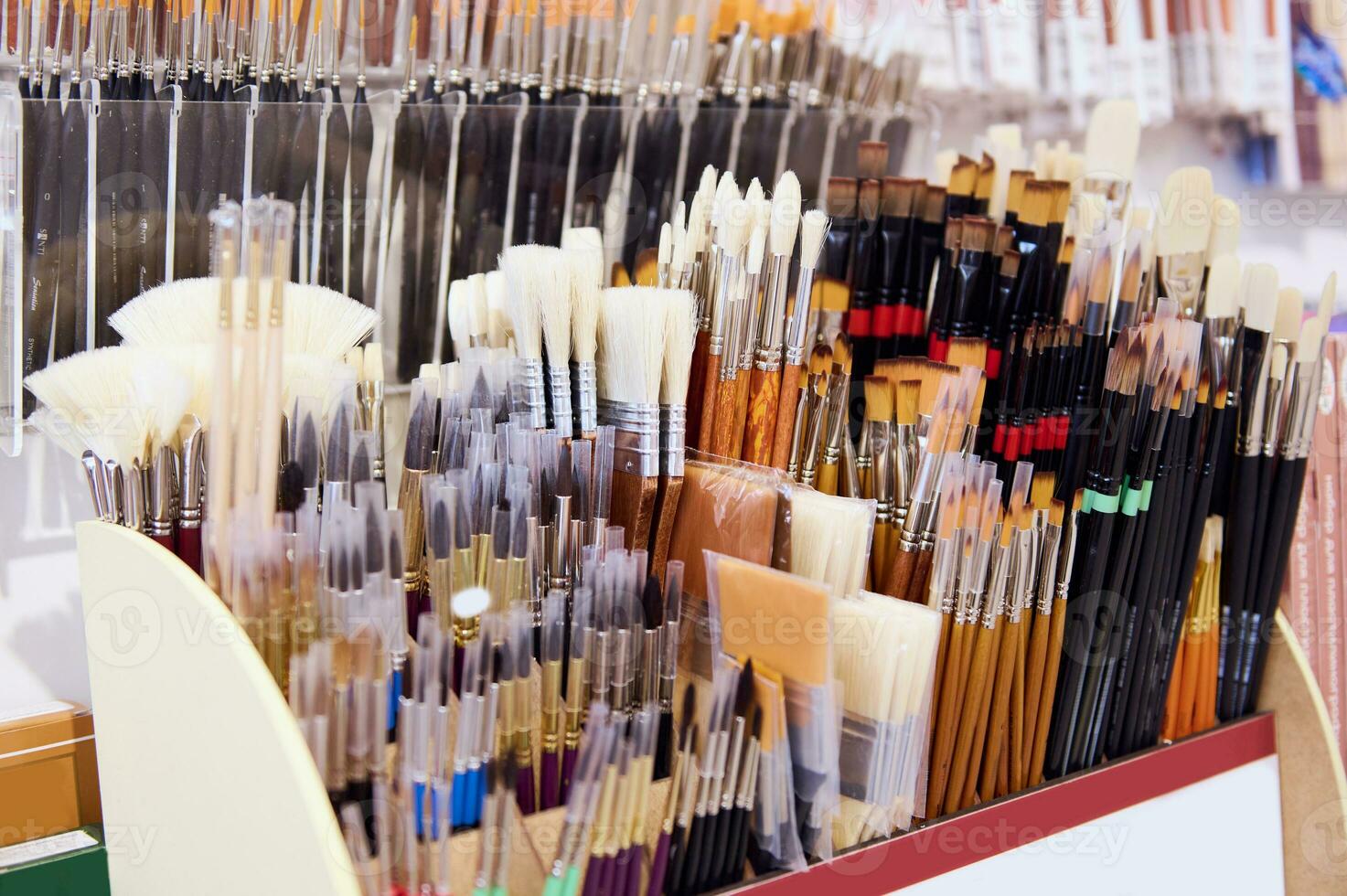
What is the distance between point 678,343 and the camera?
904mm

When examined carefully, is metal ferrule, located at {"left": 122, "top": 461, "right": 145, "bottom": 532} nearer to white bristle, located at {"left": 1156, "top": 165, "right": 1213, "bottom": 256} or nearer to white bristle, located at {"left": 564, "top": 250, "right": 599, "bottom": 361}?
white bristle, located at {"left": 564, "top": 250, "right": 599, "bottom": 361}

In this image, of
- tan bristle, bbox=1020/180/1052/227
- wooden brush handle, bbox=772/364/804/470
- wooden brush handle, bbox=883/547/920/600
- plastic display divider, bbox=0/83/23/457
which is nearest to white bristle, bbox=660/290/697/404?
wooden brush handle, bbox=772/364/804/470

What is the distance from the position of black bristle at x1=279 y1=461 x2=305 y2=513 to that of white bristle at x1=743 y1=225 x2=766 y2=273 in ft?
1.29

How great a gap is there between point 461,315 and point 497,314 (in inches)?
1.3

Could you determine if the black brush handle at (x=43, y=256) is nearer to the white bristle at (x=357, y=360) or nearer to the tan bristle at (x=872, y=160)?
the white bristle at (x=357, y=360)

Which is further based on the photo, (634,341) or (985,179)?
(985,179)

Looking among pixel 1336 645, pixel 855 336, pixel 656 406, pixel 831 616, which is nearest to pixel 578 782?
pixel 831 616

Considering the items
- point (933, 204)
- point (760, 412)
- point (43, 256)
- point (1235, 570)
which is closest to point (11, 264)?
point (43, 256)

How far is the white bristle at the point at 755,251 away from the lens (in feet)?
3.12

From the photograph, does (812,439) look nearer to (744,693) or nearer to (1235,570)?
(744,693)

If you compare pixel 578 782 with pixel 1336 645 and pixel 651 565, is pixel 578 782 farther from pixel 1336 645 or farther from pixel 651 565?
pixel 1336 645

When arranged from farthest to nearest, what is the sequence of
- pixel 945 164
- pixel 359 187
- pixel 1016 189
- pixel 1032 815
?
pixel 945 164 → pixel 1016 189 → pixel 359 187 → pixel 1032 815

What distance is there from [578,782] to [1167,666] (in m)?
0.69

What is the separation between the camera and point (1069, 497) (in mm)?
1017
